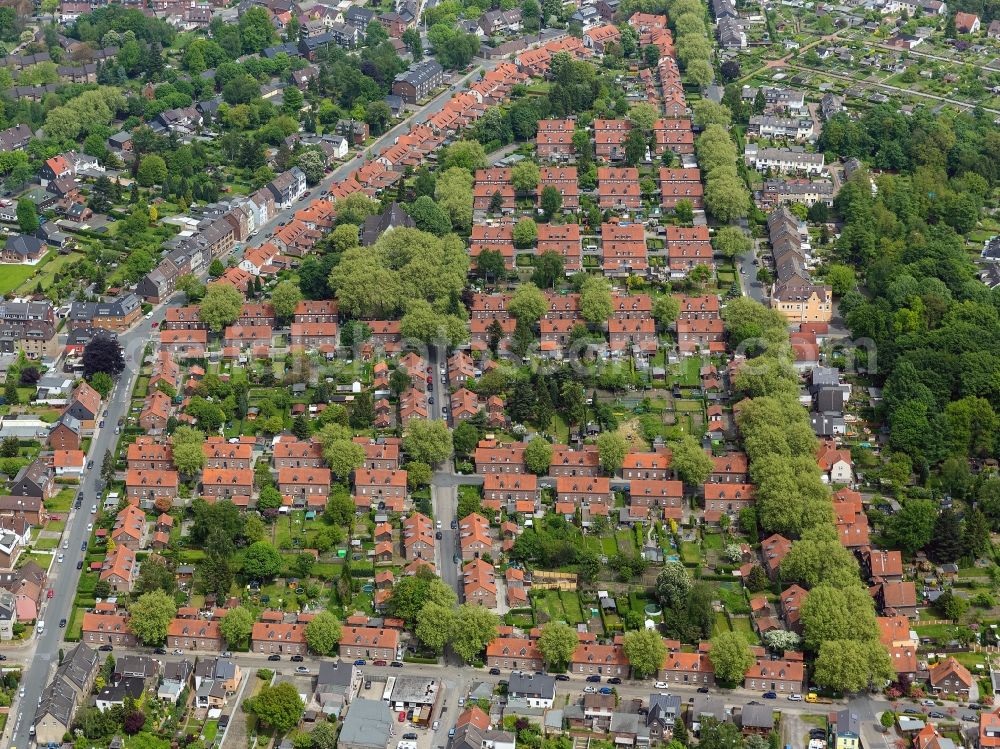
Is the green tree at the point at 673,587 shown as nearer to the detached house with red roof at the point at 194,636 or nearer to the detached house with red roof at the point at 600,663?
the detached house with red roof at the point at 600,663

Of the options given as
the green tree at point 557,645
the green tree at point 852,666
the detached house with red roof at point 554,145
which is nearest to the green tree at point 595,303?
the detached house with red roof at point 554,145

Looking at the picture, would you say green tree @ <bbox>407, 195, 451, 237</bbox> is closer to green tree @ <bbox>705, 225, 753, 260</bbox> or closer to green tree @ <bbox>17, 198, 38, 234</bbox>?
green tree @ <bbox>705, 225, 753, 260</bbox>

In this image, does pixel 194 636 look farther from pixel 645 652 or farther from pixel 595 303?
pixel 595 303

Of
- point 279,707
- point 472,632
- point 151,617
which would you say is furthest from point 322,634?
point 151,617

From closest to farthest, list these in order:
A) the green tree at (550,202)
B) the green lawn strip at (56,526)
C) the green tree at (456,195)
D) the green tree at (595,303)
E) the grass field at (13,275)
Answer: the green lawn strip at (56,526), the green tree at (595,303), the grass field at (13,275), the green tree at (456,195), the green tree at (550,202)

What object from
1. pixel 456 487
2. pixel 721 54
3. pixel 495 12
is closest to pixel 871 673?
pixel 456 487
